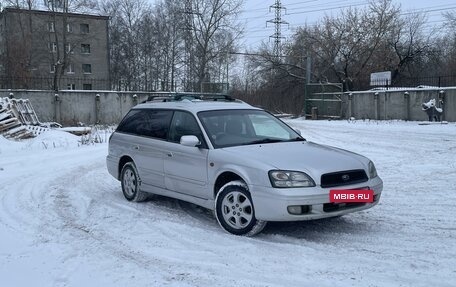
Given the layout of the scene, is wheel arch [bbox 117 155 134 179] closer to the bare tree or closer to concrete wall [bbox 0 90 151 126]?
concrete wall [bbox 0 90 151 126]

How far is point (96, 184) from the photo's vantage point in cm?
951

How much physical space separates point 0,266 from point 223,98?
4.59m

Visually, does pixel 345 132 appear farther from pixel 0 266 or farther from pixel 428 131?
pixel 0 266

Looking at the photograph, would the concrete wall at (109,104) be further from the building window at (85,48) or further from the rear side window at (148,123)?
the building window at (85,48)

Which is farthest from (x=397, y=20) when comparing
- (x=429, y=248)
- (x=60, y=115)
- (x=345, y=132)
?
(x=429, y=248)

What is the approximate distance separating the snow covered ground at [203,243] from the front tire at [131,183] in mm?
152

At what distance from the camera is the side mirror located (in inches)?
247

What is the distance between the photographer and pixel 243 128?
6.83 m

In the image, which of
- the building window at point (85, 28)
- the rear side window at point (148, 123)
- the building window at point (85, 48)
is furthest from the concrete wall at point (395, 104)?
the building window at point (85, 48)

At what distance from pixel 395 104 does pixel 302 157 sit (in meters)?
21.3

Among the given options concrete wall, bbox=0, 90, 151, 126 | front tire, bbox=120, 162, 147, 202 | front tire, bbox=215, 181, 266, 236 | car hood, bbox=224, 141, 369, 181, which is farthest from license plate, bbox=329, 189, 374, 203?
concrete wall, bbox=0, 90, 151, 126

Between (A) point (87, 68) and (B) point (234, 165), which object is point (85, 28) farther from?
(B) point (234, 165)

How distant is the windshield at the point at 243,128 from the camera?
21.2 feet

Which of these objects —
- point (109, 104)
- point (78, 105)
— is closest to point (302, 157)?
point (78, 105)
